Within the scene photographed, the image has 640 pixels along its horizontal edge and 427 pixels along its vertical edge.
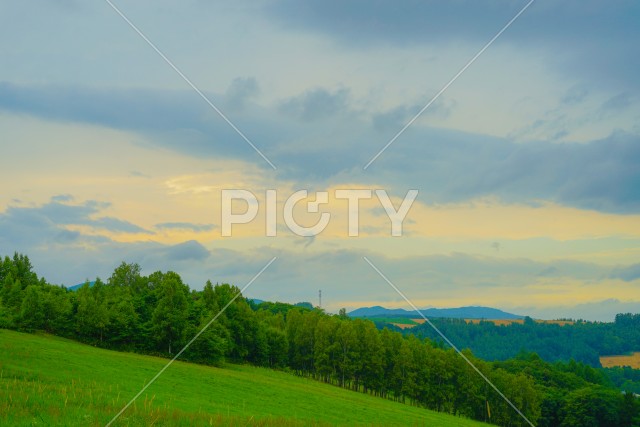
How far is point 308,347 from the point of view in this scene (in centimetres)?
10200

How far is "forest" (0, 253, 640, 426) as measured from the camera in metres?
75.6

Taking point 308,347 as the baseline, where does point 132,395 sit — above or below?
above

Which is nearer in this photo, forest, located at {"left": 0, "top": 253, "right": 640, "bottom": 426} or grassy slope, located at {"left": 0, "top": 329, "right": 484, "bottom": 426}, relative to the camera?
grassy slope, located at {"left": 0, "top": 329, "right": 484, "bottom": 426}

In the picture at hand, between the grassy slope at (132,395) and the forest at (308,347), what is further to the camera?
the forest at (308,347)

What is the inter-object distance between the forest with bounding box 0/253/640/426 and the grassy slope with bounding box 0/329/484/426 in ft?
56.6

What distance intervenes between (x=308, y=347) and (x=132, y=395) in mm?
71145

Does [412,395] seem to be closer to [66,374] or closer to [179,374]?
[179,374]

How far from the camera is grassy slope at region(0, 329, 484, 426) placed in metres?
16.8

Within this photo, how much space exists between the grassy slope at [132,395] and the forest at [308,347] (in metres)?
17.3

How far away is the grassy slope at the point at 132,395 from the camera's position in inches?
661

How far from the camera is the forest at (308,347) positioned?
7556 cm

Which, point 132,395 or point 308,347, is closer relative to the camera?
point 132,395

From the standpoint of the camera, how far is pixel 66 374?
38.6m

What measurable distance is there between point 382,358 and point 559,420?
36.1 m
